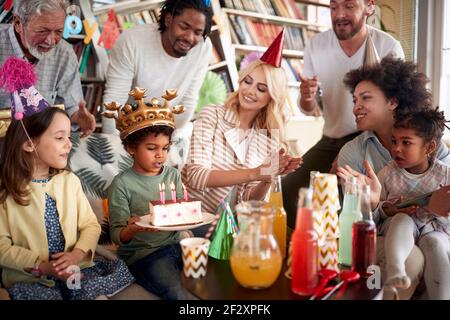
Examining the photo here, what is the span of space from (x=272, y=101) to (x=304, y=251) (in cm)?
71

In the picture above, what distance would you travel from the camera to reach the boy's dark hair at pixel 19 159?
1.33 metres

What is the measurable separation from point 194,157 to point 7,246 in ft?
2.20

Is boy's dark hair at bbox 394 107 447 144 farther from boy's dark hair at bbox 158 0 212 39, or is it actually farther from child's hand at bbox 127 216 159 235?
child's hand at bbox 127 216 159 235

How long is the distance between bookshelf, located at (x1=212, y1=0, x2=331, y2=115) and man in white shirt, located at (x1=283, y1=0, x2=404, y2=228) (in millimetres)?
79

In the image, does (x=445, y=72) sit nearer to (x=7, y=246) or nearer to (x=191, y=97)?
(x=191, y=97)

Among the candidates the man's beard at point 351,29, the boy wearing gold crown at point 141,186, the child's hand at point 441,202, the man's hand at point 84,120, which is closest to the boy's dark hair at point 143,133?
the boy wearing gold crown at point 141,186

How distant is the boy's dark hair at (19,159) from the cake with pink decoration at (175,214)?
347 millimetres

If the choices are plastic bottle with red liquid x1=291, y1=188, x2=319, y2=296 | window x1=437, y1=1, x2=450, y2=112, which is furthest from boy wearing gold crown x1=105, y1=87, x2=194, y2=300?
window x1=437, y1=1, x2=450, y2=112

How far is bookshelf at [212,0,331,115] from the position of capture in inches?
73.5

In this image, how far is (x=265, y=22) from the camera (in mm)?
1936

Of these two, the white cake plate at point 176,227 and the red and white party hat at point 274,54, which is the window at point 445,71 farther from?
the white cake plate at point 176,227
